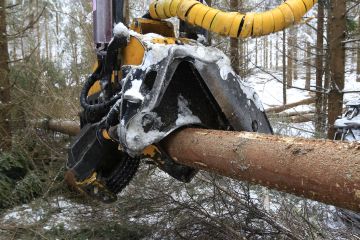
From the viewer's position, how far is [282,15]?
198cm

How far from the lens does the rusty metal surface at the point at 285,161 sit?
1.07 metres

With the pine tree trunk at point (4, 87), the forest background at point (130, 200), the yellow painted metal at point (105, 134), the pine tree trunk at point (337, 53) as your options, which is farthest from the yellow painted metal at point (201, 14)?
the pine tree trunk at point (337, 53)

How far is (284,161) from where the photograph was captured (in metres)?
1.25

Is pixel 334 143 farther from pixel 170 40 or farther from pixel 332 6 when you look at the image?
pixel 332 6

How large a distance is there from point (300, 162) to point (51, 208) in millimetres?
3714

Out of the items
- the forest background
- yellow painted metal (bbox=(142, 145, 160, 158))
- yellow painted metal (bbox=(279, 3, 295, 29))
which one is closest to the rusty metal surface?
yellow painted metal (bbox=(142, 145, 160, 158))

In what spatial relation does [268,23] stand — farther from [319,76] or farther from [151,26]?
[319,76]

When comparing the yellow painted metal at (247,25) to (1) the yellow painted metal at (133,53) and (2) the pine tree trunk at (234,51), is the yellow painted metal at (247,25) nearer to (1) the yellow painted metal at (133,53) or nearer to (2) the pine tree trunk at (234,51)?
(1) the yellow painted metal at (133,53)

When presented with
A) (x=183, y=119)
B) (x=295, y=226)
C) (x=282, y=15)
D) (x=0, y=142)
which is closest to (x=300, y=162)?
(x=183, y=119)

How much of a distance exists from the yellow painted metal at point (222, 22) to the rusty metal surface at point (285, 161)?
59cm

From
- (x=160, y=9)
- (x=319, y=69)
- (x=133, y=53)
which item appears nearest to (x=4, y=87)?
Answer: (x=160, y=9)

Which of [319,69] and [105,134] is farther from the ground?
[319,69]

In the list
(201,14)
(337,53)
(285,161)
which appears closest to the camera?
(285,161)

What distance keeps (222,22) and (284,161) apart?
995 millimetres
